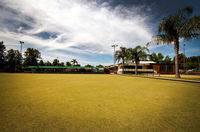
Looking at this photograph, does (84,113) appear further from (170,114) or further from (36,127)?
(170,114)

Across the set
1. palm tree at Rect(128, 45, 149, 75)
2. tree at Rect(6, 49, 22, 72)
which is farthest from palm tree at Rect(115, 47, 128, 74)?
tree at Rect(6, 49, 22, 72)

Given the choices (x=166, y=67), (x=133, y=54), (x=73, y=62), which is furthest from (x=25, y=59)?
(x=166, y=67)

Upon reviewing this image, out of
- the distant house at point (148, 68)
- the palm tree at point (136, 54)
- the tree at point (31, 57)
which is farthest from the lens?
the tree at point (31, 57)

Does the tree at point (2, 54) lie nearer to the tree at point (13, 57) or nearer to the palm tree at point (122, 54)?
the tree at point (13, 57)

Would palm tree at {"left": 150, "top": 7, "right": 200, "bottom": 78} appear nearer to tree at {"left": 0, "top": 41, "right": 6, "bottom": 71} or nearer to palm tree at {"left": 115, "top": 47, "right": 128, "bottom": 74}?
palm tree at {"left": 115, "top": 47, "right": 128, "bottom": 74}

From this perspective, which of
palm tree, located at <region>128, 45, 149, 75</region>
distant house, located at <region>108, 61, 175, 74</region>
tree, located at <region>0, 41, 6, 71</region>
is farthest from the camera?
tree, located at <region>0, 41, 6, 71</region>

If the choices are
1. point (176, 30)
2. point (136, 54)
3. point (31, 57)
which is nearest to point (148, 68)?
point (136, 54)

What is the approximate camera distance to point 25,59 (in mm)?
62688

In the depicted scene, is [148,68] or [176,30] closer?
[176,30]

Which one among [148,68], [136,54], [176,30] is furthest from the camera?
[148,68]

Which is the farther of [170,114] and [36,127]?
[170,114]

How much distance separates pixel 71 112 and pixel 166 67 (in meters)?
47.8

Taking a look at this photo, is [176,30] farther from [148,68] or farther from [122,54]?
[148,68]

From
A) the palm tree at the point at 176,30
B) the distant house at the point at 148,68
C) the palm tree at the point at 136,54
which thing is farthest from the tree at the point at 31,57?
the palm tree at the point at 176,30
